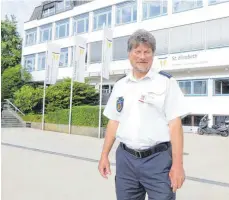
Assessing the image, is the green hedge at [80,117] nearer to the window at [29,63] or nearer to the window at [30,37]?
the window at [29,63]

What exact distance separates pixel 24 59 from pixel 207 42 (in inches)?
726

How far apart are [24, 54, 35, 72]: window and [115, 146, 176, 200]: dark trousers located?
28.5 metres

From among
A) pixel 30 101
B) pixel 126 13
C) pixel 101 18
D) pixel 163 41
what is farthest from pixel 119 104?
pixel 101 18

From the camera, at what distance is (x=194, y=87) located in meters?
19.7

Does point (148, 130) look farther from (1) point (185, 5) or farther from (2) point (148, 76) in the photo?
(1) point (185, 5)

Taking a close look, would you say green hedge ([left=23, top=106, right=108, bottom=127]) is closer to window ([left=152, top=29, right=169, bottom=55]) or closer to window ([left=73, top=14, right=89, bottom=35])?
window ([left=152, top=29, right=169, bottom=55])

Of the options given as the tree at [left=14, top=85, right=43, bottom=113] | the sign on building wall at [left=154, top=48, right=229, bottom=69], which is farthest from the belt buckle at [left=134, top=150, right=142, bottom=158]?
the tree at [left=14, top=85, right=43, bottom=113]

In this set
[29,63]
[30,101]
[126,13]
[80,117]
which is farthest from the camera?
[29,63]

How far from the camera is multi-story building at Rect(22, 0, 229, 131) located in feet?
60.3

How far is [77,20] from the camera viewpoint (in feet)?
86.8

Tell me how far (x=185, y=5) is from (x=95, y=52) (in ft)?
25.8

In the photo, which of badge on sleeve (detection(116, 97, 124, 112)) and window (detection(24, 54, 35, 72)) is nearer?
badge on sleeve (detection(116, 97, 124, 112))

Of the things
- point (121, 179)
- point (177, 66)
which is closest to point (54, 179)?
point (121, 179)

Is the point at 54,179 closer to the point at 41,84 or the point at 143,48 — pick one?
the point at 143,48
